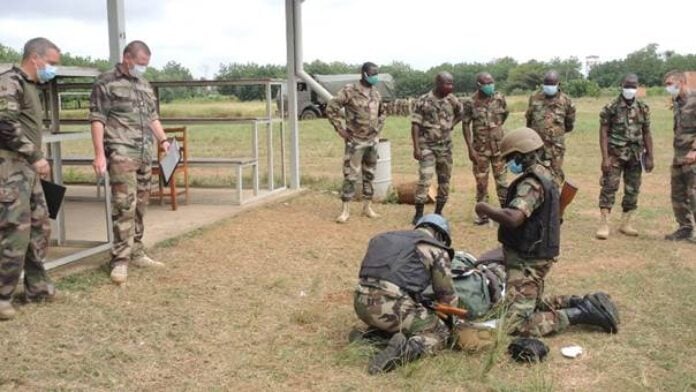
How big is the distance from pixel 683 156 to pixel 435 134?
256 centimetres

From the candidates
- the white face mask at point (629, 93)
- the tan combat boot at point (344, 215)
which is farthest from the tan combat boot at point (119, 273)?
the white face mask at point (629, 93)

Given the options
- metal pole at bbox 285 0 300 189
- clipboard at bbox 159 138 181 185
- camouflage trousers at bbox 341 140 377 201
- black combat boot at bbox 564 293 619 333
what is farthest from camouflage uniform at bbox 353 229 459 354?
metal pole at bbox 285 0 300 189

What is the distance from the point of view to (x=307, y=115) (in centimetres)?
3244

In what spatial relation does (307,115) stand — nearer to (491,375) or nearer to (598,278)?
(598,278)

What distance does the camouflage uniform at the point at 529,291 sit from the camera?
14.3ft

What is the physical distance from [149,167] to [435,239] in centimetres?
259

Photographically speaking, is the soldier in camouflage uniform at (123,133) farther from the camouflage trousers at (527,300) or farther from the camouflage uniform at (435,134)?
the camouflage uniform at (435,134)

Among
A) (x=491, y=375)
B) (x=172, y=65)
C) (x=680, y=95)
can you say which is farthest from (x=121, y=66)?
(x=172, y=65)

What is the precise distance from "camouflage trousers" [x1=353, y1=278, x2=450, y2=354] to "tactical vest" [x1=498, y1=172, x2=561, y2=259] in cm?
77

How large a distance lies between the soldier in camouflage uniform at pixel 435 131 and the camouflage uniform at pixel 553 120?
2.86ft

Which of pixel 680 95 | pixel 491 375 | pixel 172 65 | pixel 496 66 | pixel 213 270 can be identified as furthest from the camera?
pixel 496 66

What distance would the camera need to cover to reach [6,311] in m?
4.53

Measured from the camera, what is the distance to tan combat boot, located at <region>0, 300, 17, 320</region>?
452cm

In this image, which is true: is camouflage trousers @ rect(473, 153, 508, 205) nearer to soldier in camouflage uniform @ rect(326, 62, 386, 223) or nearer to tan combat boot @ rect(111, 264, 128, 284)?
soldier in camouflage uniform @ rect(326, 62, 386, 223)
